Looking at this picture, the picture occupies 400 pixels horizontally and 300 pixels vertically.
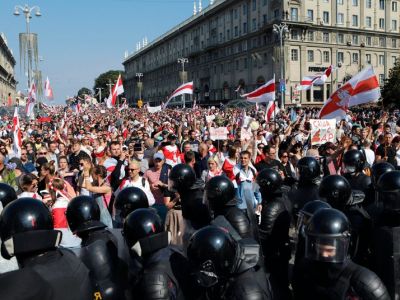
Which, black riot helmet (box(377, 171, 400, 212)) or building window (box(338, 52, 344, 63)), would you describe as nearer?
black riot helmet (box(377, 171, 400, 212))

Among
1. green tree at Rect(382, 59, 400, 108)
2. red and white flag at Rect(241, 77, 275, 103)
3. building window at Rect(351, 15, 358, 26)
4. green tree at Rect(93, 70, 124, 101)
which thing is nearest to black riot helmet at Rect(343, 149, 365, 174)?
red and white flag at Rect(241, 77, 275, 103)

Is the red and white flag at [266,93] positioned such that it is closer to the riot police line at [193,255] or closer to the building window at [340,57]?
the riot police line at [193,255]

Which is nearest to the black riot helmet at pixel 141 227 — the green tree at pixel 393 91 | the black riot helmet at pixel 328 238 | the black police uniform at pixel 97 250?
the black police uniform at pixel 97 250

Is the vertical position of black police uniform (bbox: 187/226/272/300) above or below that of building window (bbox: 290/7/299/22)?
below

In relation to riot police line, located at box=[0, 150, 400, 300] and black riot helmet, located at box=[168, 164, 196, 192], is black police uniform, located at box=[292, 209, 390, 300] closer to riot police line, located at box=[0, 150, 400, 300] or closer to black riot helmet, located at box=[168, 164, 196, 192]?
riot police line, located at box=[0, 150, 400, 300]

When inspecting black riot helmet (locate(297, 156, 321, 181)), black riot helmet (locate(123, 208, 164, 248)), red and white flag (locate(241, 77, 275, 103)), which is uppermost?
red and white flag (locate(241, 77, 275, 103))

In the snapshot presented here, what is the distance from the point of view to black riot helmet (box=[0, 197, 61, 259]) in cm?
250

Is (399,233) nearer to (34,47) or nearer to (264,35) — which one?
(34,47)

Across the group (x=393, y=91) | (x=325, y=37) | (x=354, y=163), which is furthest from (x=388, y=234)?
(x=325, y=37)

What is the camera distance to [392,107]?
4316 cm

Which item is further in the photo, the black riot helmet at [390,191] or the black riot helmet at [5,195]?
the black riot helmet at [5,195]

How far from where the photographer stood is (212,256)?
2.50 m

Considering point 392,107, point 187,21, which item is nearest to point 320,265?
point 392,107

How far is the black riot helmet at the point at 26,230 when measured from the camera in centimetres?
250
